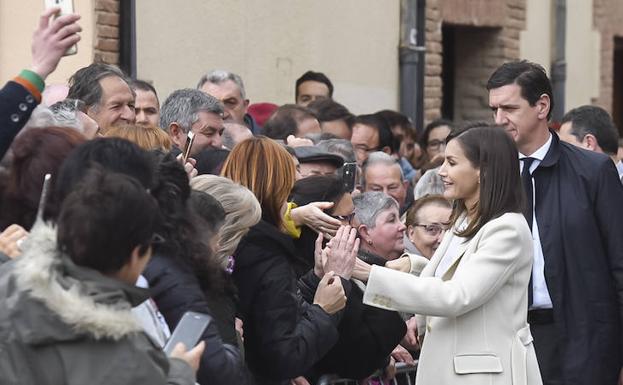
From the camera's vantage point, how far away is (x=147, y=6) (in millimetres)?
9945

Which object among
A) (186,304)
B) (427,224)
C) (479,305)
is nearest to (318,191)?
(479,305)

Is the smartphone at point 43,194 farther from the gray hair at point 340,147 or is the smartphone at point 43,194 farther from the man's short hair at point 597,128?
the man's short hair at point 597,128

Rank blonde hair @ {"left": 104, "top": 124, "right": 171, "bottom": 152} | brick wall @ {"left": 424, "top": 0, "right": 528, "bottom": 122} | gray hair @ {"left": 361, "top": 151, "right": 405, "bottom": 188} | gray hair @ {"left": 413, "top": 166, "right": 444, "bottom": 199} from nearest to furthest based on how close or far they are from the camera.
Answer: blonde hair @ {"left": 104, "top": 124, "right": 171, "bottom": 152} → gray hair @ {"left": 413, "top": 166, "right": 444, "bottom": 199} → gray hair @ {"left": 361, "top": 151, "right": 405, "bottom": 188} → brick wall @ {"left": 424, "top": 0, "right": 528, "bottom": 122}

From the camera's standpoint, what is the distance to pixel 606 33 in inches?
674

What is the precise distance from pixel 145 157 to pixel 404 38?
32.3ft

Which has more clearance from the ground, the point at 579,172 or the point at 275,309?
the point at 579,172

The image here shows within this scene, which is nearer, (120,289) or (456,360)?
(120,289)

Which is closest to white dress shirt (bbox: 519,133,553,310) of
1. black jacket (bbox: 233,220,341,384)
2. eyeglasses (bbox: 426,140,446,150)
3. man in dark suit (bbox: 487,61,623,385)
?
man in dark suit (bbox: 487,61,623,385)

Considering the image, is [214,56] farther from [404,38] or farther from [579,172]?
[579,172]

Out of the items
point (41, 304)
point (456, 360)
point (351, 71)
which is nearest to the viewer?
point (41, 304)

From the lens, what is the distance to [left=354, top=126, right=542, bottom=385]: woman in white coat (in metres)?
5.04

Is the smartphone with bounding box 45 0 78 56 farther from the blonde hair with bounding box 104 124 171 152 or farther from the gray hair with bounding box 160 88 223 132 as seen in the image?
the gray hair with bounding box 160 88 223 132

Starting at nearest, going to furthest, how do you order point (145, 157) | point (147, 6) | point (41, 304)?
1. point (41, 304)
2. point (145, 157)
3. point (147, 6)

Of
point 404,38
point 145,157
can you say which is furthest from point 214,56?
point 145,157
